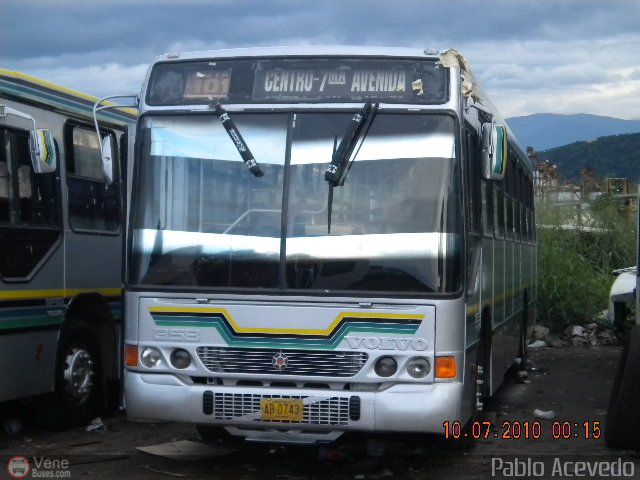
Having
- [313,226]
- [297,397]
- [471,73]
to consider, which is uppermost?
[471,73]

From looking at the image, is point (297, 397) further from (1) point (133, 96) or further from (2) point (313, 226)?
(1) point (133, 96)

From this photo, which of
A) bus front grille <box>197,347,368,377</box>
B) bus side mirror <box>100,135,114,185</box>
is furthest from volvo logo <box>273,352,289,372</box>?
bus side mirror <box>100,135,114,185</box>

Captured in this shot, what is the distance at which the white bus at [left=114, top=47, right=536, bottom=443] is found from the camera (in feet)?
23.9

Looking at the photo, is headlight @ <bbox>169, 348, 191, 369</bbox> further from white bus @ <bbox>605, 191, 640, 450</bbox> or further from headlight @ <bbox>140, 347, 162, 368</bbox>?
white bus @ <bbox>605, 191, 640, 450</bbox>

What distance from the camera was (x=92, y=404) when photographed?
1060 cm

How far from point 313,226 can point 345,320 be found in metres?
0.70

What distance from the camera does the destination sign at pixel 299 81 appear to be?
7680 mm

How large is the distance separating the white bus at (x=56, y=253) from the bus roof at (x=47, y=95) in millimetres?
13

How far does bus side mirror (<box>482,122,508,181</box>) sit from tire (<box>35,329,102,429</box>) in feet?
14.3

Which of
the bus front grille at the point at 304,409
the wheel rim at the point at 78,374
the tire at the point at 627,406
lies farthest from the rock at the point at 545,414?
the wheel rim at the point at 78,374

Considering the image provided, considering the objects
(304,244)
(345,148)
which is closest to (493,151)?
(345,148)

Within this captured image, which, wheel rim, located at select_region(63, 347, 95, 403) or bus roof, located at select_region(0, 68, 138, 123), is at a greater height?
bus roof, located at select_region(0, 68, 138, 123)

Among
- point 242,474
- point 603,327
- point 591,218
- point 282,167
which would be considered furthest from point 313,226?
point 591,218

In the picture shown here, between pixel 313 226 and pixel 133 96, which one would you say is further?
pixel 133 96
